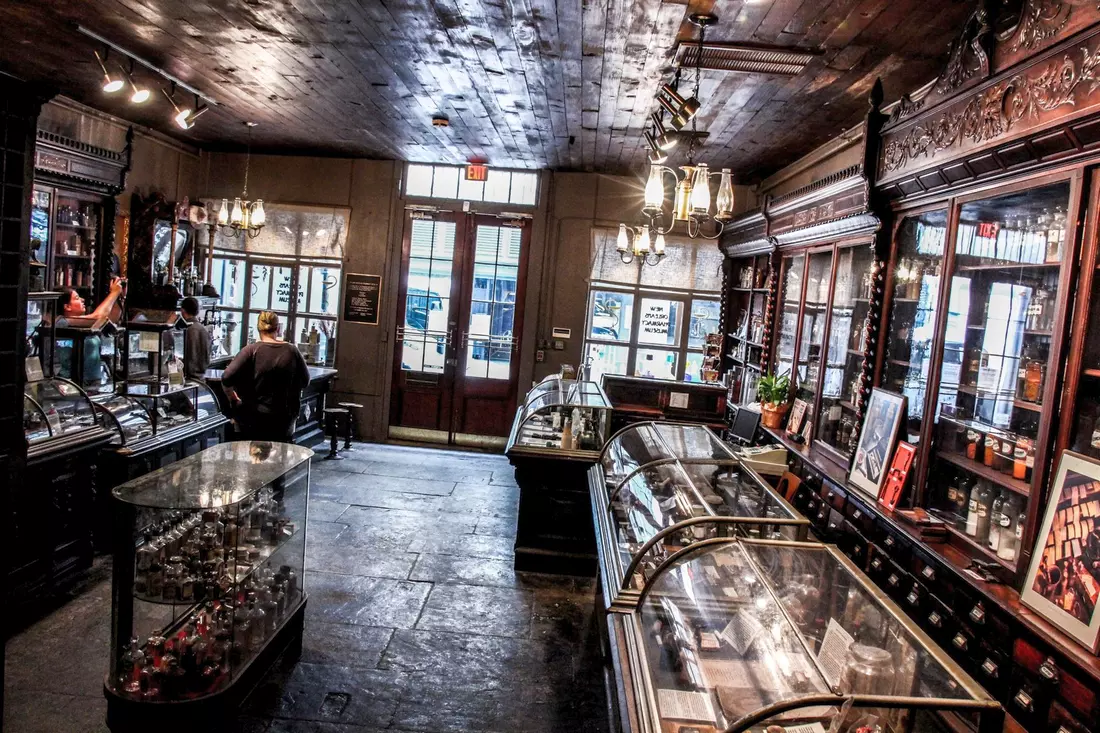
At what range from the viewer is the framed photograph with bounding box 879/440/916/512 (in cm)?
413

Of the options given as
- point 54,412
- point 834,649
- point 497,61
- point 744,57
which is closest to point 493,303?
point 497,61

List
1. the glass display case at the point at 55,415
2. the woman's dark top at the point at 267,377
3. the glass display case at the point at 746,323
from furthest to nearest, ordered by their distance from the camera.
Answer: the glass display case at the point at 746,323
the woman's dark top at the point at 267,377
the glass display case at the point at 55,415

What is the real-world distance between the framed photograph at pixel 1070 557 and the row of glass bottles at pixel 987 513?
0.26 m

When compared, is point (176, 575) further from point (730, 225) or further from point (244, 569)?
point (730, 225)

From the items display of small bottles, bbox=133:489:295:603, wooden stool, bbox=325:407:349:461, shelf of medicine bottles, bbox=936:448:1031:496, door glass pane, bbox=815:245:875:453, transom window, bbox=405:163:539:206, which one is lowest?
wooden stool, bbox=325:407:349:461

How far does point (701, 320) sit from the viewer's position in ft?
31.5

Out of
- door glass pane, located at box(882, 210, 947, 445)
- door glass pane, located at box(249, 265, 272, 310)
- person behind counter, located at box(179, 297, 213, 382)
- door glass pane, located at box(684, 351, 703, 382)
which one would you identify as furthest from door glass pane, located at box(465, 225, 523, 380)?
door glass pane, located at box(882, 210, 947, 445)

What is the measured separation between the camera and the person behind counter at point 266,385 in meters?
6.13

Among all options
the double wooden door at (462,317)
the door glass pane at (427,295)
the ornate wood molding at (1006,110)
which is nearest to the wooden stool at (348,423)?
the double wooden door at (462,317)

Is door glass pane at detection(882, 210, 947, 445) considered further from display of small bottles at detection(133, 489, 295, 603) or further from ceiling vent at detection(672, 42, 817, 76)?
display of small bottles at detection(133, 489, 295, 603)

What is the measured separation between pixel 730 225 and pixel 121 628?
7.20 metres

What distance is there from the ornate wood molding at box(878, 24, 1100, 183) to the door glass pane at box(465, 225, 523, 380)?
5.80 m

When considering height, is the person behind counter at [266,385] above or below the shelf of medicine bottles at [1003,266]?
below

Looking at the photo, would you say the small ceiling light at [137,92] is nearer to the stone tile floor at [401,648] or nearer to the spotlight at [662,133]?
the stone tile floor at [401,648]
